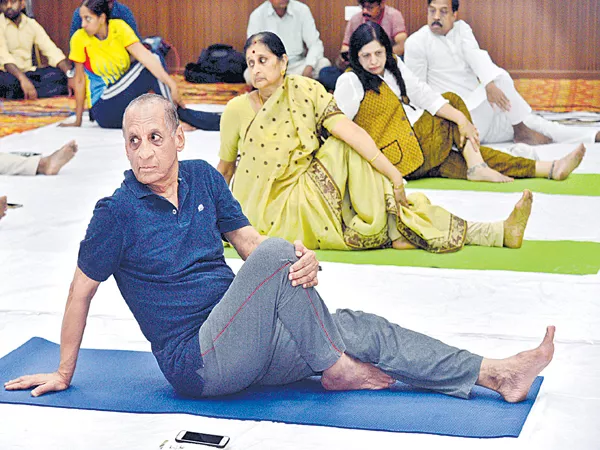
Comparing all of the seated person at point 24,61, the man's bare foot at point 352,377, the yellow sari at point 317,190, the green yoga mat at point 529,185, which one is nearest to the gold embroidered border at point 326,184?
the yellow sari at point 317,190

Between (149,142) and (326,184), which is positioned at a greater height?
(149,142)

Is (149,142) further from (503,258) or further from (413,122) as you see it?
(413,122)

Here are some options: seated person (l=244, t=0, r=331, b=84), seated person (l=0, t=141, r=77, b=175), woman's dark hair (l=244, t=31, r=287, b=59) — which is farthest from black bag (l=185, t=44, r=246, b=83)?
woman's dark hair (l=244, t=31, r=287, b=59)

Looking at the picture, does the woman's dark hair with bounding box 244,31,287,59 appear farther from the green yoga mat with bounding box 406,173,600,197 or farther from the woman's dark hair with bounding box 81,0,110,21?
the woman's dark hair with bounding box 81,0,110,21

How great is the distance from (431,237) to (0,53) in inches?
221

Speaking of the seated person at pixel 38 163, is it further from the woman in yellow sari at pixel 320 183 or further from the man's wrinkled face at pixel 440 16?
the man's wrinkled face at pixel 440 16

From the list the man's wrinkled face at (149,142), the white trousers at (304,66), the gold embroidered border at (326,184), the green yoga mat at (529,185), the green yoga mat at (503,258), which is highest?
the man's wrinkled face at (149,142)

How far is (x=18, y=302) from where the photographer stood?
355 cm

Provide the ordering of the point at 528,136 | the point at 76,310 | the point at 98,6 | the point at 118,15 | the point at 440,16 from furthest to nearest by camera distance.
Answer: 1. the point at 118,15
2. the point at 98,6
3. the point at 528,136
4. the point at 440,16
5. the point at 76,310

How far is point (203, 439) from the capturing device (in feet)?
7.68

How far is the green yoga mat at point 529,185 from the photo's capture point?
533 cm

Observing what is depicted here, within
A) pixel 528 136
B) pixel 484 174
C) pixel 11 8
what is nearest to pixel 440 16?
pixel 528 136

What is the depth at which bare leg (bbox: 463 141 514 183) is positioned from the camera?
18.1 ft

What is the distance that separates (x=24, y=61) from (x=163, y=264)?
6.97m
